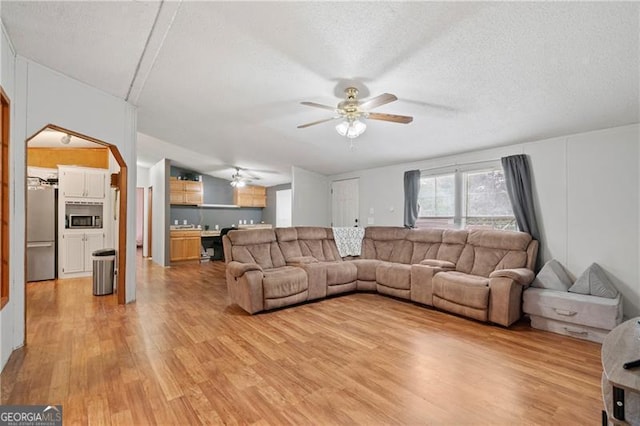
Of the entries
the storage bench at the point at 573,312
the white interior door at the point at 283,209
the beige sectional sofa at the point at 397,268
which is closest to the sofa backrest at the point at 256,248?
the beige sectional sofa at the point at 397,268

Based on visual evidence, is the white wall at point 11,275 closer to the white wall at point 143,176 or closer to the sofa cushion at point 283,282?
the sofa cushion at point 283,282

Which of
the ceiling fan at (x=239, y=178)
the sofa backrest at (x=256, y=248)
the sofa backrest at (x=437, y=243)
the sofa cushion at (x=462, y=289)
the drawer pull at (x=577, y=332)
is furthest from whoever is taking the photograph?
the ceiling fan at (x=239, y=178)

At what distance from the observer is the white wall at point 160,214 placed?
715cm

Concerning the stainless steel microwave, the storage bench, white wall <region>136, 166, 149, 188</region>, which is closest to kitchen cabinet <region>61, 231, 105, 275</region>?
the stainless steel microwave

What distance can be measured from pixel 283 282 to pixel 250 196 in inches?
241

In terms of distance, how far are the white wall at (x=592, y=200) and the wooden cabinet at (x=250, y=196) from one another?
7.26 meters

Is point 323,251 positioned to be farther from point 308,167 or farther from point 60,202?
point 60,202

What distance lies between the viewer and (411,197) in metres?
5.38

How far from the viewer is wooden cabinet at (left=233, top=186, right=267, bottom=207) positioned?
9.32 m

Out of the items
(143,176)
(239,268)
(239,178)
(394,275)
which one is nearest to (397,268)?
(394,275)

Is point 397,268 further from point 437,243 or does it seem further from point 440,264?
point 437,243

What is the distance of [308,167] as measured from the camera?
6762mm

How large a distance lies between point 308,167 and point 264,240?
2.69 m

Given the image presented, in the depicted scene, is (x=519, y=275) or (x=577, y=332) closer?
(x=577, y=332)
